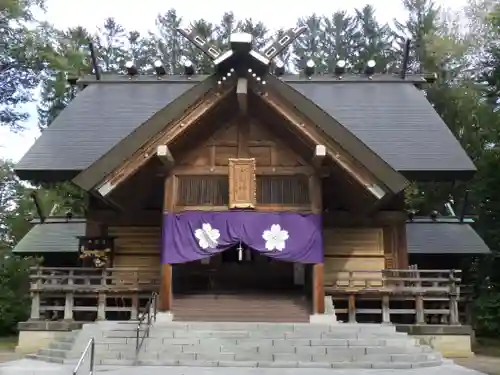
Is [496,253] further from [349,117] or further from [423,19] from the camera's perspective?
[423,19]

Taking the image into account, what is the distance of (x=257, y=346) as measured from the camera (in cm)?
1119

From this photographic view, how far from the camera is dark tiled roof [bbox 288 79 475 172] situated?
16188 millimetres

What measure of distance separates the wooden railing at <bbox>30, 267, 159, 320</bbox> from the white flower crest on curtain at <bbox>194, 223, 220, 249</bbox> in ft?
6.26

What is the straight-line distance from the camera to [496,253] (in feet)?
66.9

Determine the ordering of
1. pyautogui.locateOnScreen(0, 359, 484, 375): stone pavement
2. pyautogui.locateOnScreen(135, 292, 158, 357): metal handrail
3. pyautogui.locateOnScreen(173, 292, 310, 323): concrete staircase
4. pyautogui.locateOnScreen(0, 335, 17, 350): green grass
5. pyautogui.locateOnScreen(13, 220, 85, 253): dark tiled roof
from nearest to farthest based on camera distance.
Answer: pyautogui.locateOnScreen(0, 359, 484, 375): stone pavement < pyautogui.locateOnScreen(135, 292, 158, 357): metal handrail < pyautogui.locateOnScreen(173, 292, 310, 323): concrete staircase < pyautogui.locateOnScreen(0, 335, 17, 350): green grass < pyautogui.locateOnScreen(13, 220, 85, 253): dark tiled roof


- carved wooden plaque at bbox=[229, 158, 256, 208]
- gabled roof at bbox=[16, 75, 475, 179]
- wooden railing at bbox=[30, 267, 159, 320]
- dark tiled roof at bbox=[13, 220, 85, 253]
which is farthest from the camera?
dark tiled roof at bbox=[13, 220, 85, 253]

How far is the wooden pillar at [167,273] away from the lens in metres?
13.0

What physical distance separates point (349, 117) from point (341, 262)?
5.83 m

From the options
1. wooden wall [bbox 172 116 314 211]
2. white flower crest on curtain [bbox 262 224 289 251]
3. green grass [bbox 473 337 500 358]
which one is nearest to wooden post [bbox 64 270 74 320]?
wooden wall [bbox 172 116 314 211]

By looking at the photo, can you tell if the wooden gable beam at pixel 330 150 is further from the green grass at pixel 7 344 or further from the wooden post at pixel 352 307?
the green grass at pixel 7 344

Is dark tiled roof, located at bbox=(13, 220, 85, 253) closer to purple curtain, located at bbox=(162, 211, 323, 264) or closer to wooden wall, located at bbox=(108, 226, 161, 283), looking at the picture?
wooden wall, located at bbox=(108, 226, 161, 283)

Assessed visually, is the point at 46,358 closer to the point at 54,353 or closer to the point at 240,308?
the point at 54,353

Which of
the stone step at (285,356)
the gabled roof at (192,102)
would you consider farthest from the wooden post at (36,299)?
the stone step at (285,356)

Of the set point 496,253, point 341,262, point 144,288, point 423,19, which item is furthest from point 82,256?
point 423,19
